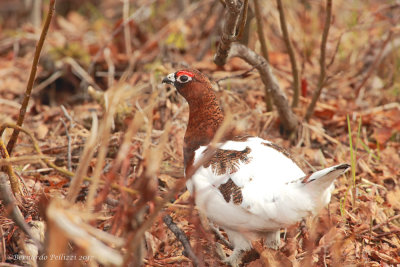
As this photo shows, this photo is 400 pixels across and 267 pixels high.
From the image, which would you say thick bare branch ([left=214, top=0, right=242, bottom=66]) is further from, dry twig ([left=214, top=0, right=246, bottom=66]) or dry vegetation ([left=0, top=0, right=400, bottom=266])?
dry vegetation ([left=0, top=0, right=400, bottom=266])

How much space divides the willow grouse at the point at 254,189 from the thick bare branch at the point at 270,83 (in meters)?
0.62

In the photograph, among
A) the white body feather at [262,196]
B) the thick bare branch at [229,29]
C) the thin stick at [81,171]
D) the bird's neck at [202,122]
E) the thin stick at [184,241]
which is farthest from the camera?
the bird's neck at [202,122]

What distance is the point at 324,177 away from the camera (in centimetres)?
226

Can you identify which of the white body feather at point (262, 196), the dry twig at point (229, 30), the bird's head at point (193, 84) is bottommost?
the white body feather at point (262, 196)

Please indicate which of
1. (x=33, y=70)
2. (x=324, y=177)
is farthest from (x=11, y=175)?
(x=324, y=177)

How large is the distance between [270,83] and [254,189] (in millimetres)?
1243

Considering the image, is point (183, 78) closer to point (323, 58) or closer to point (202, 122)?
point (202, 122)

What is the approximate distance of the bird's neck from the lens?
9.90 feet

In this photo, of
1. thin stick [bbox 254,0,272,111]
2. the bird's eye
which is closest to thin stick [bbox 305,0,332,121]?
thin stick [bbox 254,0,272,111]

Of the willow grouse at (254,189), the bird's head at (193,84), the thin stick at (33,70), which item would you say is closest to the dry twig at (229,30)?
the bird's head at (193,84)

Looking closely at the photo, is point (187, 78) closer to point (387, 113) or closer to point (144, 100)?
point (144, 100)

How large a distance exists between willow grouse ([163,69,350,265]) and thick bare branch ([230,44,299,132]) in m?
0.62

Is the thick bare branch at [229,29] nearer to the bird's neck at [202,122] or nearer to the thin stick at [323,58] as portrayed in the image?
the bird's neck at [202,122]

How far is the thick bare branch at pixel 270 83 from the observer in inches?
125
